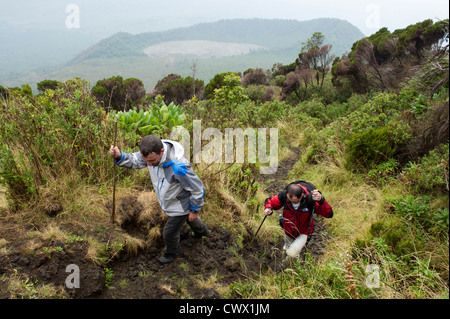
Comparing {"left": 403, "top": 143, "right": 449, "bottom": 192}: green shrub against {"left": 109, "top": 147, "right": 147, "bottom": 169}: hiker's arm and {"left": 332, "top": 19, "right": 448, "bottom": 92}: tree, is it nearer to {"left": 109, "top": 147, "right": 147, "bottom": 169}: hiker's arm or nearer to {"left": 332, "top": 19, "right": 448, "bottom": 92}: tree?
{"left": 109, "top": 147, "right": 147, "bottom": 169}: hiker's arm

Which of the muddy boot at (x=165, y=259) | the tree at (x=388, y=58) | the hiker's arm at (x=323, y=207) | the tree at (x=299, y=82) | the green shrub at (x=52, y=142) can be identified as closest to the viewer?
the hiker's arm at (x=323, y=207)

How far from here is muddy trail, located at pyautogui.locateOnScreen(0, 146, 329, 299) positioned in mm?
2617

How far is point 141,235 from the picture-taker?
3.50m

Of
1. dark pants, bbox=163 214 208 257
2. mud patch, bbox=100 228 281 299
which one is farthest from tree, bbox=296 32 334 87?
dark pants, bbox=163 214 208 257

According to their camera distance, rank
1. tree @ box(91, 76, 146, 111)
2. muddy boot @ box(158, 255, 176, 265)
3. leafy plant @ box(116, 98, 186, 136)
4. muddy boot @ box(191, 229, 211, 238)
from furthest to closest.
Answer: tree @ box(91, 76, 146, 111) < leafy plant @ box(116, 98, 186, 136) < muddy boot @ box(191, 229, 211, 238) < muddy boot @ box(158, 255, 176, 265)

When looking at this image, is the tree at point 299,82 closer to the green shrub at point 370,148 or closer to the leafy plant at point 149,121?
the green shrub at point 370,148

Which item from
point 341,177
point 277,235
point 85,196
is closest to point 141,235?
point 85,196

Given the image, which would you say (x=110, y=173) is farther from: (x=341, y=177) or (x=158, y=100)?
(x=341, y=177)

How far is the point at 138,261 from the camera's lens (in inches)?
126

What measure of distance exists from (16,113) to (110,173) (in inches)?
56.3

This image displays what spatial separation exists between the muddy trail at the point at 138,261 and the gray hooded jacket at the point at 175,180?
0.74 metres

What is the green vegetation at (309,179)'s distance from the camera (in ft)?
9.11

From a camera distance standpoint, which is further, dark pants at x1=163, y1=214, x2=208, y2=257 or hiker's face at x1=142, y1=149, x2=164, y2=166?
dark pants at x1=163, y1=214, x2=208, y2=257

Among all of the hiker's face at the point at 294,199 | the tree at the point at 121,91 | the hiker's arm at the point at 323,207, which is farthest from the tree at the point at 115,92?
the hiker's arm at the point at 323,207
